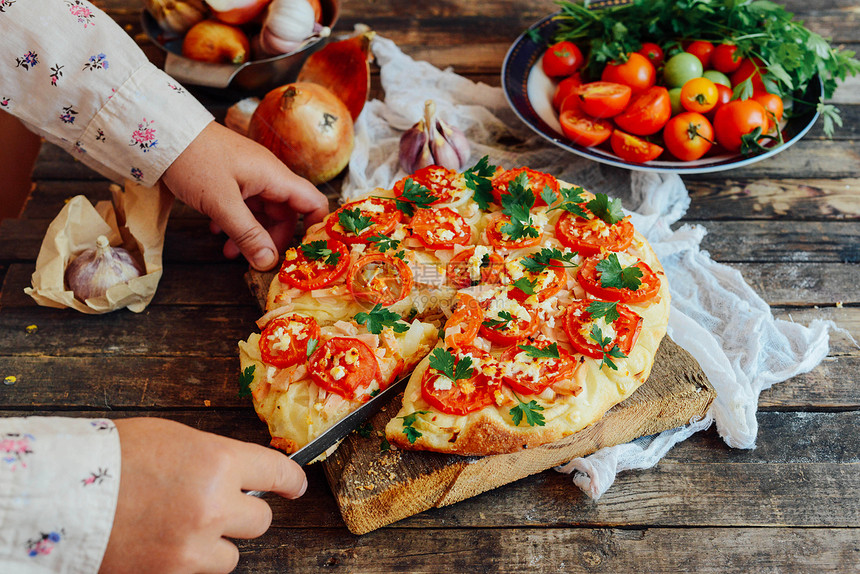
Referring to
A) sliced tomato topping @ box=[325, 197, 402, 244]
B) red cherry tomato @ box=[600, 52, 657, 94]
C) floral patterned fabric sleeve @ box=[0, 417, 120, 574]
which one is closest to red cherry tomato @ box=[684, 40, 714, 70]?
red cherry tomato @ box=[600, 52, 657, 94]

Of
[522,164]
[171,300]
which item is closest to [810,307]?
[522,164]

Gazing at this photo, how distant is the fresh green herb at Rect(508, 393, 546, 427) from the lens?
1805 mm

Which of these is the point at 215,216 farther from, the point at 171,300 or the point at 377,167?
the point at 377,167

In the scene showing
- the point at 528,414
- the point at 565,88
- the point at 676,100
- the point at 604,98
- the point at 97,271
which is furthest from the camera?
the point at 565,88

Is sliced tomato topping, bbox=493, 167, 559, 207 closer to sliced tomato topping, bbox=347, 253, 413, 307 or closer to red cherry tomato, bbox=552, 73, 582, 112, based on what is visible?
sliced tomato topping, bbox=347, 253, 413, 307

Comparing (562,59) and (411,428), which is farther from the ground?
(562,59)

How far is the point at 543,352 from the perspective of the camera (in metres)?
1.90

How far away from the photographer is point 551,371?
1869 mm

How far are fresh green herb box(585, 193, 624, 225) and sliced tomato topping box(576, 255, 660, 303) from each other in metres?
0.19

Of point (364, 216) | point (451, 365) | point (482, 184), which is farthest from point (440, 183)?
point (451, 365)

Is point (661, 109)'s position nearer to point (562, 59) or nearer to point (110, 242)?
point (562, 59)

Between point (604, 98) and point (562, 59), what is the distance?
16.1 inches

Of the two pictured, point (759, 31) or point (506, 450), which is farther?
point (759, 31)

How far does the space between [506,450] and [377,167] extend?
163 cm
